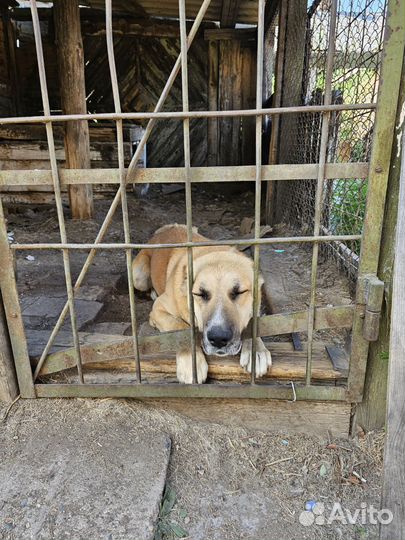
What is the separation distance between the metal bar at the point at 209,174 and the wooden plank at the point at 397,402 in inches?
11.8

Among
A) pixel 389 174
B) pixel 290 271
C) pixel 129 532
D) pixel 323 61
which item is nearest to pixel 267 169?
pixel 389 174

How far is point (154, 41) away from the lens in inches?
385

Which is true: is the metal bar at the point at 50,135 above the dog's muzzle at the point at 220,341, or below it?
above

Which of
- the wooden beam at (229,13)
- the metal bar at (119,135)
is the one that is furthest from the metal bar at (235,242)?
the wooden beam at (229,13)

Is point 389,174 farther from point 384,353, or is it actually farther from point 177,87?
point 177,87

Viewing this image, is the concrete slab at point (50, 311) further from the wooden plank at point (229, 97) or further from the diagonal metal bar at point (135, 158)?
→ the wooden plank at point (229, 97)

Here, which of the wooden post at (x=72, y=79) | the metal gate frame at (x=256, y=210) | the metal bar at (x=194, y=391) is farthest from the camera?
the wooden post at (x=72, y=79)

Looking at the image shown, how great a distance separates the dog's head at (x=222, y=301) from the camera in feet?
7.21

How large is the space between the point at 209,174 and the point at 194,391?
4.14 feet

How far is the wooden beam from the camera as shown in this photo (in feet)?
24.7

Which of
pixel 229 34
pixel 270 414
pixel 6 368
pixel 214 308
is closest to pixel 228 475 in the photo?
pixel 270 414

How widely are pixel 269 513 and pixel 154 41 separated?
1052 centimetres

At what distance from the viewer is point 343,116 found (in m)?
3.67

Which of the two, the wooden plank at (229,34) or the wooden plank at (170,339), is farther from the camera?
the wooden plank at (229,34)
